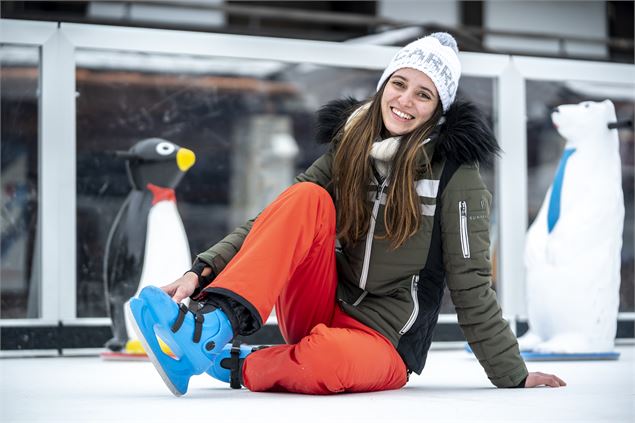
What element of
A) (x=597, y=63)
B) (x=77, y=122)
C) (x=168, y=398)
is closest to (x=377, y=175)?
(x=168, y=398)

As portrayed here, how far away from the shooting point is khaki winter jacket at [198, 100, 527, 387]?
82.4 inches

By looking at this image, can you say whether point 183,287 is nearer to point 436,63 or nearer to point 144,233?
point 436,63

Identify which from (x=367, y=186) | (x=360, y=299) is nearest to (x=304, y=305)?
(x=360, y=299)

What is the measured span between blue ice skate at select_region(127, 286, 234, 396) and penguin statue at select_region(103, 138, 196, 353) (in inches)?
66.7

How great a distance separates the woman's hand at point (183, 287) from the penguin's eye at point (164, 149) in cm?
175

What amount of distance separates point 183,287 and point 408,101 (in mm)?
642

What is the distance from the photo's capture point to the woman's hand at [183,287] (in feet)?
6.09

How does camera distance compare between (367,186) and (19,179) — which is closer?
(367,186)

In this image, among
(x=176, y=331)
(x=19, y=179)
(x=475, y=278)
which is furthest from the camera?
(x=19, y=179)

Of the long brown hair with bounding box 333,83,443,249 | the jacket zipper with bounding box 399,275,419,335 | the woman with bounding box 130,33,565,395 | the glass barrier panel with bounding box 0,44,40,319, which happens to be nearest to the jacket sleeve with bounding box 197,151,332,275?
the woman with bounding box 130,33,565,395

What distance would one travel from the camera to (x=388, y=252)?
2.12 metres

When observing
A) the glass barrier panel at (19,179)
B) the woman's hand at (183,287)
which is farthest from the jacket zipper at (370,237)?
the glass barrier panel at (19,179)

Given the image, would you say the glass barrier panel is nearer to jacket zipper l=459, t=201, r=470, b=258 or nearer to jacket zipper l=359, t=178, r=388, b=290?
jacket zipper l=359, t=178, r=388, b=290

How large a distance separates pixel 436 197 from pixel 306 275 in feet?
1.06
